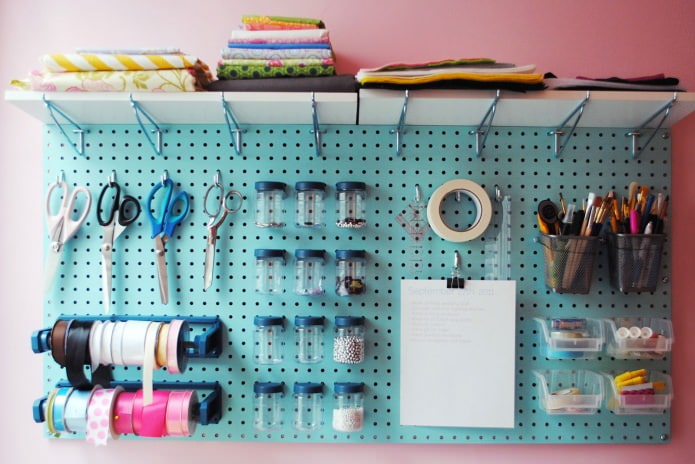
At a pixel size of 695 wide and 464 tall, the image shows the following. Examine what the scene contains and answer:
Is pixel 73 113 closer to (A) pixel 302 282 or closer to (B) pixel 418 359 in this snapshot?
(A) pixel 302 282

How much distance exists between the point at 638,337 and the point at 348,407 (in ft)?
2.34

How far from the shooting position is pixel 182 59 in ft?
3.24

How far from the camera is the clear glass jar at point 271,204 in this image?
113 centimetres

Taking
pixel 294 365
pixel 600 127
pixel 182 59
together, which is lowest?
pixel 294 365

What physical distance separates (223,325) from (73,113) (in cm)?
63

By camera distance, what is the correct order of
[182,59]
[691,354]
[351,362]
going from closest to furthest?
[182,59] < [351,362] < [691,354]

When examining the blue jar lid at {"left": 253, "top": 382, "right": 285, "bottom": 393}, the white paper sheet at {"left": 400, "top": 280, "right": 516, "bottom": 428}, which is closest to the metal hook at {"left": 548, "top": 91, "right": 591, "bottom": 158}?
the white paper sheet at {"left": 400, "top": 280, "right": 516, "bottom": 428}

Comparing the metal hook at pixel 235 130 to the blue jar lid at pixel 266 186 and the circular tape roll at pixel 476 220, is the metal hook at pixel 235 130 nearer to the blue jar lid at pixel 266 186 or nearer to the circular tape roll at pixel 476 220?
the blue jar lid at pixel 266 186

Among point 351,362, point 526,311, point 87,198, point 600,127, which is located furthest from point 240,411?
point 600,127

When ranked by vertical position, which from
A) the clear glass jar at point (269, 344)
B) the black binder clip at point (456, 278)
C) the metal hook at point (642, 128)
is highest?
the metal hook at point (642, 128)

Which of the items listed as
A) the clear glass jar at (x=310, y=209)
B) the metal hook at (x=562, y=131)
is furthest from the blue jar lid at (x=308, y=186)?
the metal hook at (x=562, y=131)

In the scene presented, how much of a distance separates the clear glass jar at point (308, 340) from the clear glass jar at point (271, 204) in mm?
251

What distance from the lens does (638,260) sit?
1069mm

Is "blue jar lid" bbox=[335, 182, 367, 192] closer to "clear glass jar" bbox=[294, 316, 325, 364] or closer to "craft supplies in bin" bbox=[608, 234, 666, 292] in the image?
"clear glass jar" bbox=[294, 316, 325, 364]
